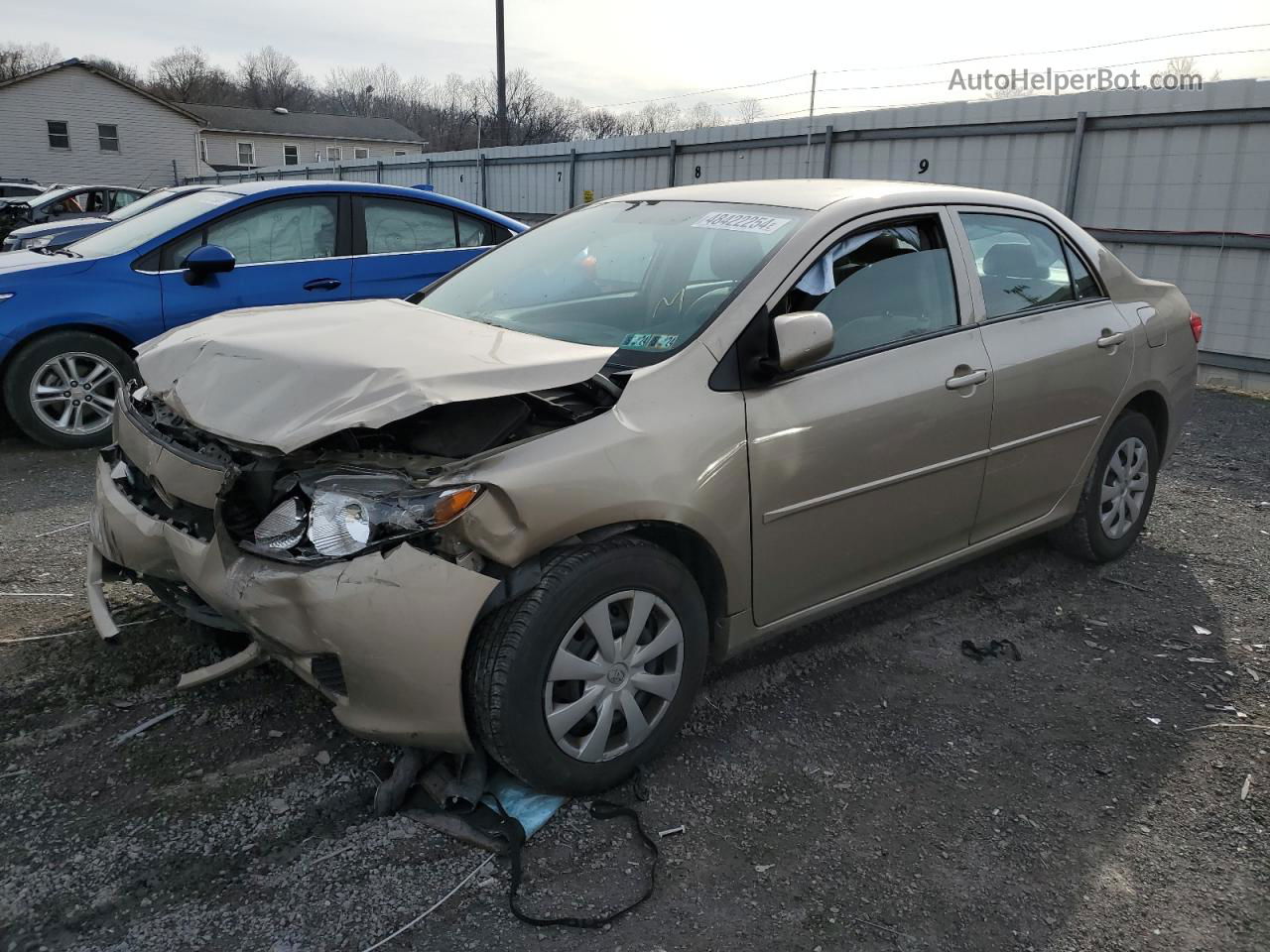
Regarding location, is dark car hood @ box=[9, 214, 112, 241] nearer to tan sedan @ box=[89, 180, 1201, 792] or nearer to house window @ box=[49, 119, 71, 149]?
tan sedan @ box=[89, 180, 1201, 792]

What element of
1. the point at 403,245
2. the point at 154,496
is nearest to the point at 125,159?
the point at 403,245

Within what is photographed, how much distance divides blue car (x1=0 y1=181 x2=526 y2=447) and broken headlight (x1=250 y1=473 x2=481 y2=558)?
3980 millimetres

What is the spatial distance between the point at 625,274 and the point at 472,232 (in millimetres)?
4390

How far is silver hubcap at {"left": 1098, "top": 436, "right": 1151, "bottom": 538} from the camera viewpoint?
14.8ft

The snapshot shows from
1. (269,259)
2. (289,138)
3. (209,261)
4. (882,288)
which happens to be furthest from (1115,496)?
(289,138)

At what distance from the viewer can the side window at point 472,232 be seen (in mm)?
7555

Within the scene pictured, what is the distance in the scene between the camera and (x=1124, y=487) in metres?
4.61

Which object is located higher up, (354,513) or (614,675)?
(354,513)

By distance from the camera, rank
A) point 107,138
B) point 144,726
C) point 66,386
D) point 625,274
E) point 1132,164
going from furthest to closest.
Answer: point 107,138 < point 1132,164 < point 66,386 < point 625,274 < point 144,726

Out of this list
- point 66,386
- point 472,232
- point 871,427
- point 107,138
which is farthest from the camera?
point 107,138

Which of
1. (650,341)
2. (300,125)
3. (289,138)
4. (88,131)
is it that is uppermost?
(300,125)

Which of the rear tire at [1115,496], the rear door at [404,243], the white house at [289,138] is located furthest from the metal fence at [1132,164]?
the white house at [289,138]

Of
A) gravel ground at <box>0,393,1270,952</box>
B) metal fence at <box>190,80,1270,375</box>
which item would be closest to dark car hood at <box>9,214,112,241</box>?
gravel ground at <box>0,393,1270,952</box>

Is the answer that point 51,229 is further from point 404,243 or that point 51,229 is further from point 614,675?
point 614,675
